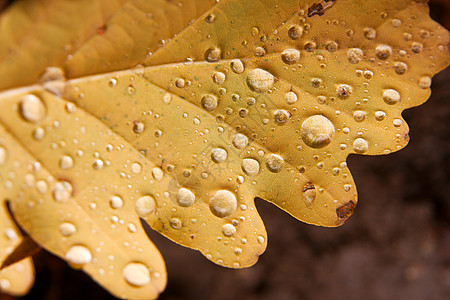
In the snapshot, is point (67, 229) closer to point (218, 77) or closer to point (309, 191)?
point (218, 77)

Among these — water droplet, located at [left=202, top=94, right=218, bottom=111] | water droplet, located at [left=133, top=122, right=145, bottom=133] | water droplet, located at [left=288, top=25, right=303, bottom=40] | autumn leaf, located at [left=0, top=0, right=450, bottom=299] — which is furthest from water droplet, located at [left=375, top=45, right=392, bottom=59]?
water droplet, located at [left=133, top=122, right=145, bottom=133]

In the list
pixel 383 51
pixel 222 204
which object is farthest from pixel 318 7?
pixel 222 204

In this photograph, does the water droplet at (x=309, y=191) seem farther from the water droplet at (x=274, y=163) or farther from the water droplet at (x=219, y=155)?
the water droplet at (x=219, y=155)

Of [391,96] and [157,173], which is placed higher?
[157,173]

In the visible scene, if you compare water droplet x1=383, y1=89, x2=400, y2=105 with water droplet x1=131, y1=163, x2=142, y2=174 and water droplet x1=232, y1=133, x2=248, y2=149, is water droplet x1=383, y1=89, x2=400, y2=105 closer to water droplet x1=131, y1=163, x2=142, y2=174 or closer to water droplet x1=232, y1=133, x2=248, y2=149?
water droplet x1=232, y1=133, x2=248, y2=149

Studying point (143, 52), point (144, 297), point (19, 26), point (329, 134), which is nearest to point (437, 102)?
point (329, 134)

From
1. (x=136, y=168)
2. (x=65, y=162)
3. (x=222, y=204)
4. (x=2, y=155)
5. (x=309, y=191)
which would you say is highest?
(x=2, y=155)

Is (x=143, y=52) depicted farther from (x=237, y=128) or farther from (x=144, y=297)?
(x=144, y=297)
